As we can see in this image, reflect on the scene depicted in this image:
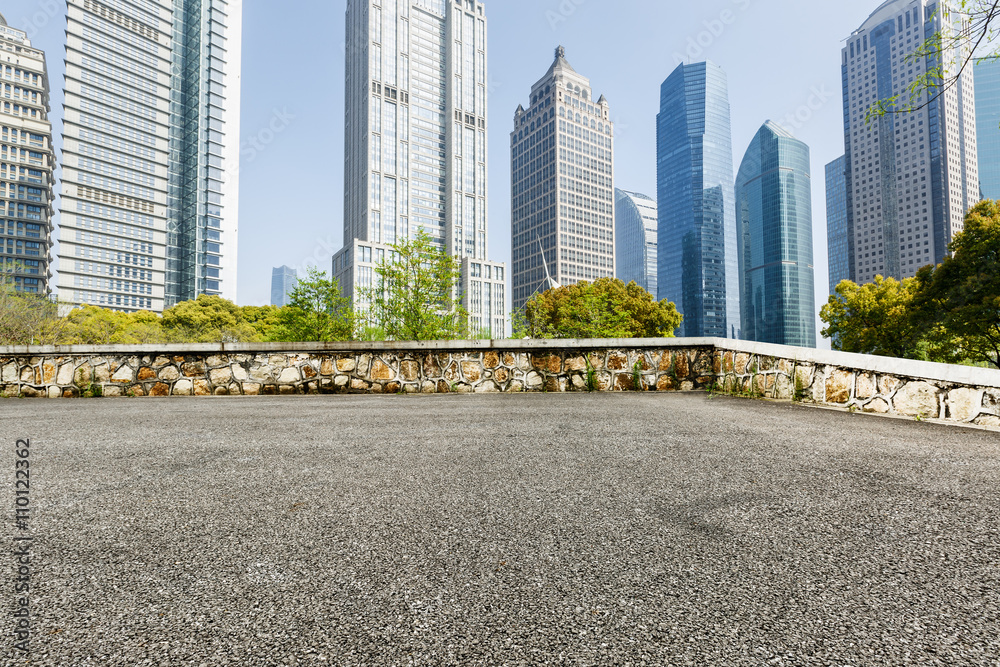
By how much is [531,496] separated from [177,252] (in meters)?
124

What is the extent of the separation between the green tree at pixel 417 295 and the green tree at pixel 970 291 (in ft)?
80.7

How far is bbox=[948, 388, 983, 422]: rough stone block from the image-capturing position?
414cm

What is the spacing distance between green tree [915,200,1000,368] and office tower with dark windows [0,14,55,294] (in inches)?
4936

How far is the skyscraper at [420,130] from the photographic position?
424 ft

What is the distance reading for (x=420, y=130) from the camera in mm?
137750

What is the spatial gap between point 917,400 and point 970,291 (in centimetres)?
2419

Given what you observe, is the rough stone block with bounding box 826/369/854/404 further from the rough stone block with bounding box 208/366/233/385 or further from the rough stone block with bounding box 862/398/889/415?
the rough stone block with bounding box 208/366/233/385

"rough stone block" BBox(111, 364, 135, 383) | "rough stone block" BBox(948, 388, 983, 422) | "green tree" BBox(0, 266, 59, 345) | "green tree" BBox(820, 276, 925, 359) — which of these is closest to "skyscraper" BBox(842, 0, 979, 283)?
"green tree" BBox(820, 276, 925, 359)

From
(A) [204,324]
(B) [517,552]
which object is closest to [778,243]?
(A) [204,324]

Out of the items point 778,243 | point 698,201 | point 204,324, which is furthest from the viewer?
point 698,201

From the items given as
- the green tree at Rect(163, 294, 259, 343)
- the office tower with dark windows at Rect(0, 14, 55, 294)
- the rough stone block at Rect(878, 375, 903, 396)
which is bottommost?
the rough stone block at Rect(878, 375, 903, 396)

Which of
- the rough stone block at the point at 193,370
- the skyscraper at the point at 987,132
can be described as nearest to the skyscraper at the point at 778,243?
the skyscraper at the point at 987,132

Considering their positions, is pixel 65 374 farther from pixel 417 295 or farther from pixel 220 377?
pixel 417 295

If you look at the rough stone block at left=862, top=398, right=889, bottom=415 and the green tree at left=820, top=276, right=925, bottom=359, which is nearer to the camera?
the rough stone block at left=862, top=398, right=889, bottom=415
